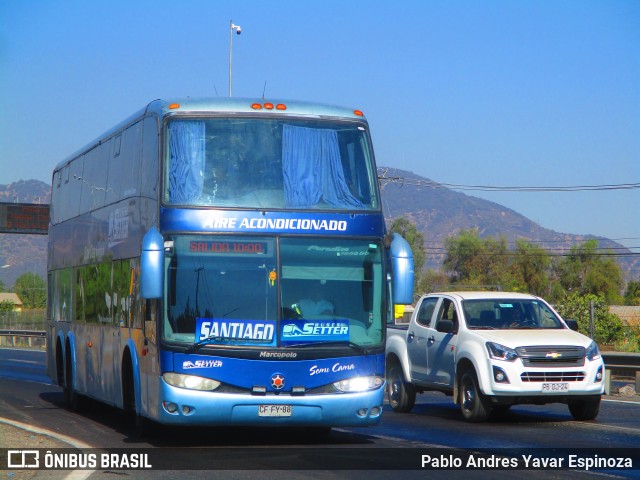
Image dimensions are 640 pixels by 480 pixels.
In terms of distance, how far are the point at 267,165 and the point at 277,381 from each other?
257 centimetres

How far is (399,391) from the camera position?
20.2 meters

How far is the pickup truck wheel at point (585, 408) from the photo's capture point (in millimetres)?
17500

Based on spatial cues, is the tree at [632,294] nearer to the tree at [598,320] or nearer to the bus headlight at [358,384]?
the tree at [598,320]

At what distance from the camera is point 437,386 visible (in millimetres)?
19078

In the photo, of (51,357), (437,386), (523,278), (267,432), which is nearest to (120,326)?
(267,432)

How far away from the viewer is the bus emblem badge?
13523 millimetres

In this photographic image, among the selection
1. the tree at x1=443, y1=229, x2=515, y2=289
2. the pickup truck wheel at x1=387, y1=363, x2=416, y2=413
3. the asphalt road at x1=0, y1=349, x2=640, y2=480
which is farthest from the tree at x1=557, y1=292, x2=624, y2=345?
the tree at x1=443, y1=229, x2=515, y2=289

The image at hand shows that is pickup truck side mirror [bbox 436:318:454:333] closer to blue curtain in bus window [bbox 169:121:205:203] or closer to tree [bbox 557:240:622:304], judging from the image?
blue curtain in bus window [bbox 169:121:205:203]

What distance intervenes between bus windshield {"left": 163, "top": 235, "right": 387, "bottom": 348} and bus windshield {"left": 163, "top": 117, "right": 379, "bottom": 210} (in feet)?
1.70

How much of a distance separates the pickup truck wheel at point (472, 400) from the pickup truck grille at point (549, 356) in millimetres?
845

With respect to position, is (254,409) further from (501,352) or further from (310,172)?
(501,352)

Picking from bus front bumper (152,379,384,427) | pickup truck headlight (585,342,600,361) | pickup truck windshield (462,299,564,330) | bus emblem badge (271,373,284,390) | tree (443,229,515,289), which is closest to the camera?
bus front bumper (152,379,384,427)

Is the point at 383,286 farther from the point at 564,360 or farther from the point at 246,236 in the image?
the point at 564,360

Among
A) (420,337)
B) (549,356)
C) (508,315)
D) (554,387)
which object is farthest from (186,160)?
(420,337)
